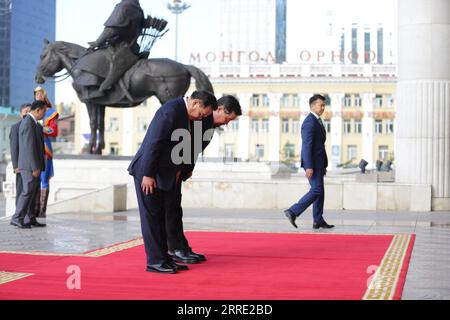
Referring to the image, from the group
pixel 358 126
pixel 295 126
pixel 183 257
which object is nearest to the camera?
pixel 183 257

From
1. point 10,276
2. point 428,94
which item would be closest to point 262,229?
point 10,276

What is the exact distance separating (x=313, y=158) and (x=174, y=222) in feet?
11.6

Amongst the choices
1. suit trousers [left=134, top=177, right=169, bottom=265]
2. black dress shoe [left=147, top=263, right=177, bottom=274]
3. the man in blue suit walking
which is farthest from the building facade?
black dress shoe [left=147, top=263, right=177, bottom=274]

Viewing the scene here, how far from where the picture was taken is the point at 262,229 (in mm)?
10367

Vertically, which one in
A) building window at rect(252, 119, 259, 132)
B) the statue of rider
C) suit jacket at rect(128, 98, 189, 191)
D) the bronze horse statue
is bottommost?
suit jacket at rect(128, 98, 189, 191)

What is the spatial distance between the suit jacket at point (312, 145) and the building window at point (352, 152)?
71.6 m

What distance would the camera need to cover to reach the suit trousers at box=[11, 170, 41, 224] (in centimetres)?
1036

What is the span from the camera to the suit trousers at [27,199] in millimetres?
10359

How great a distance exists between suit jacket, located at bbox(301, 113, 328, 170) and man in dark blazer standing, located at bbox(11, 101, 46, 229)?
11.2 feet

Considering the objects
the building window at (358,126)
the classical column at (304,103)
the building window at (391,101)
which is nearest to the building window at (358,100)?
the building window at (358,126)

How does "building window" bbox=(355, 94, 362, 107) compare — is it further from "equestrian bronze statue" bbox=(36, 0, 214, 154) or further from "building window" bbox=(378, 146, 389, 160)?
"equestrian bronze statue" bbox=(36, 0, 214, 154)

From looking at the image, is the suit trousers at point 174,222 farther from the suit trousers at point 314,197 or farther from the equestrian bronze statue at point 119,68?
the equestrian bronze statue at point 119,68

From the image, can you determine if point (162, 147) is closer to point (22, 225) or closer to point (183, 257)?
point (183, 257)
